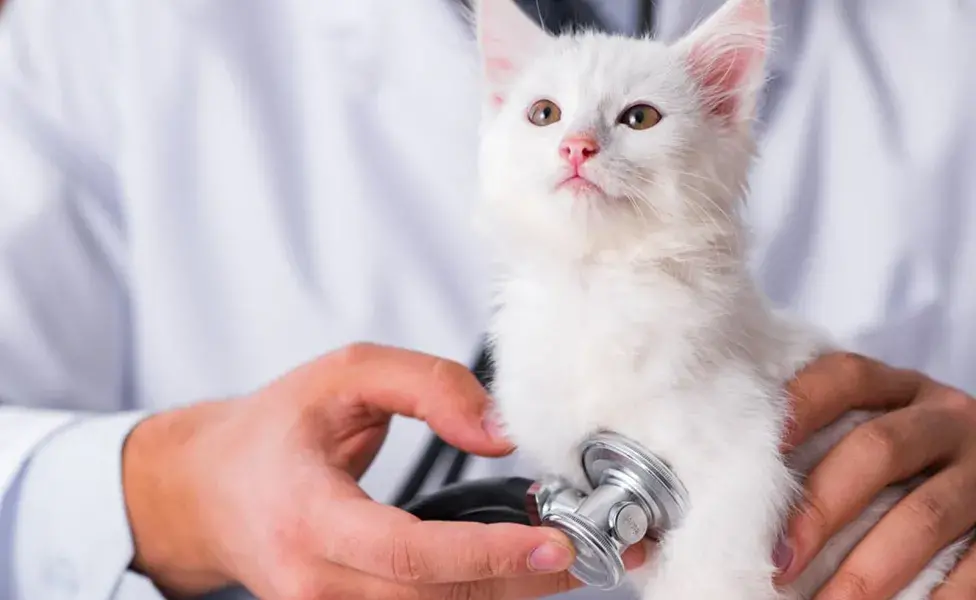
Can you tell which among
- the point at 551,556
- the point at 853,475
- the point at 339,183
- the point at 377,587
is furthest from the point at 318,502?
the point at 339,183

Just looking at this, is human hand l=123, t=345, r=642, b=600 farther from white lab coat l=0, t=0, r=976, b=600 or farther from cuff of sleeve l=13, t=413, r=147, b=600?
white lab coat l=0, t=0, r=976, b=600

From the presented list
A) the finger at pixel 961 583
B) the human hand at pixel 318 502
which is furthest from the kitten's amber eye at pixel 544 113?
the finger at pixel 961 583

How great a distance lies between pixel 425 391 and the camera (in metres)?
0.71

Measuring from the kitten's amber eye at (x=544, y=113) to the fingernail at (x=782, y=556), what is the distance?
346 millimetres

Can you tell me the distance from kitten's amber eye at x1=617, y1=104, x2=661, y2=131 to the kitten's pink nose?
6 centimetres

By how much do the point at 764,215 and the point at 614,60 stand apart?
462 mm

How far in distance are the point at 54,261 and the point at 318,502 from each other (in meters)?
0.55

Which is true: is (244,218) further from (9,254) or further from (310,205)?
(9,254)

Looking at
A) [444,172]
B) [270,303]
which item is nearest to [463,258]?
[444,172]

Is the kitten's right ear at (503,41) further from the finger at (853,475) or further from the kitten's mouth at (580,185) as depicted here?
the finger at (853,475)

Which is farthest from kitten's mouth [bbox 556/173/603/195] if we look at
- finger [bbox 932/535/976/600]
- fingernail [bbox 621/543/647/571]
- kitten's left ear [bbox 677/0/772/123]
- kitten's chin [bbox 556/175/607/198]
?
finger [bbox 932/535/976/600]

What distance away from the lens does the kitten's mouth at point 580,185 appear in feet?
1.95

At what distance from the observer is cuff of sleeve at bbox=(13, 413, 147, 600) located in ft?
2.63

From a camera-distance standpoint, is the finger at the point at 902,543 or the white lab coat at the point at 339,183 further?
the white lab coat at the point at 339,183
